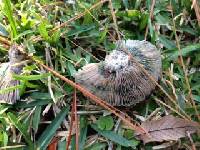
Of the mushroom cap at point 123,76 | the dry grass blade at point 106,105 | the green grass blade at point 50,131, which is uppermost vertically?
the mushroom cap at point 123,76

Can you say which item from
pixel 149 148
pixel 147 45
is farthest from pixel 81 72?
pixel 149 148

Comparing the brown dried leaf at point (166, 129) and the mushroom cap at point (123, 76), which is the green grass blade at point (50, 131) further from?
the brown dried leaf at point (166, 129)

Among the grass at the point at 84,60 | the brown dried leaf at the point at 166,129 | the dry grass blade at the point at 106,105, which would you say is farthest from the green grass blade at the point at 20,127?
the brown dried leaf at the point at 166,129

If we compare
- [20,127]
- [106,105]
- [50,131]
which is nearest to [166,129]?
[106,105]

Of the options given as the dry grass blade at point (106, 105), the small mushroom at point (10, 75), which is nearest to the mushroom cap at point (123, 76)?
the dry grass blade at point (106, 105)

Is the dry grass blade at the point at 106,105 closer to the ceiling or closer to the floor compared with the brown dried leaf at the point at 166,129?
closer to the ceiling

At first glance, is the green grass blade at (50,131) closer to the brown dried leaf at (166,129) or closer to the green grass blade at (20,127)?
the green grass blade at (20,127)

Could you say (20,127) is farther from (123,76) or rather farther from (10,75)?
(123,76)
